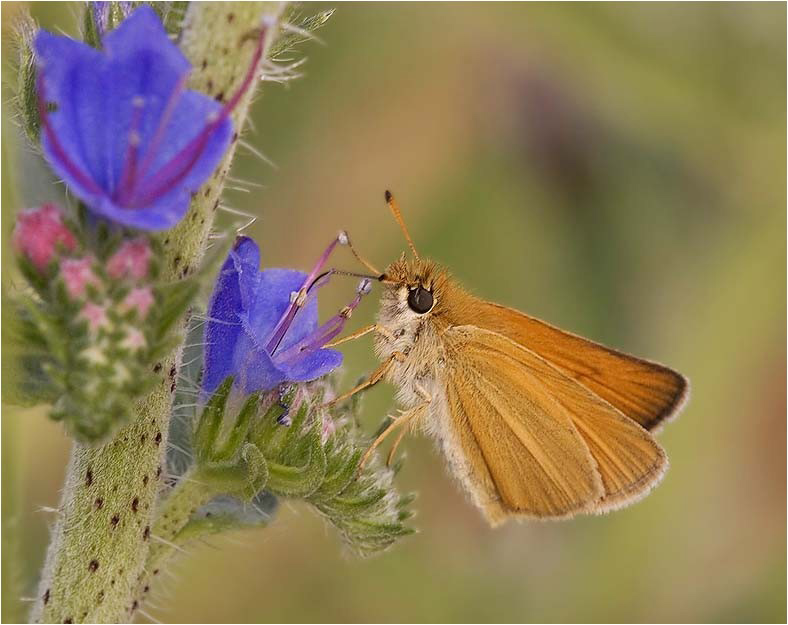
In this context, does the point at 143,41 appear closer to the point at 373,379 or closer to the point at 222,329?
the point at 222,329

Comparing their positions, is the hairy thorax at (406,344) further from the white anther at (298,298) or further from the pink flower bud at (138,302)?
the pink flower bud at (138,302)

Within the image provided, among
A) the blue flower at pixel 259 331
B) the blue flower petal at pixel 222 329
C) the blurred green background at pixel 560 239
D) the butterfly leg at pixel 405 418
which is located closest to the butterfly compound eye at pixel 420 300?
the butterfly leg at pixel 405 418

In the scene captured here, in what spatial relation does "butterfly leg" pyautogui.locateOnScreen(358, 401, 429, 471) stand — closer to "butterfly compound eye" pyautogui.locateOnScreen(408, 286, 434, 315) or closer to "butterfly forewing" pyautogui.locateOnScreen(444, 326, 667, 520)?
"butterfly forewing" pyautogui.locateOnScreen(444, 326, 667, 520)

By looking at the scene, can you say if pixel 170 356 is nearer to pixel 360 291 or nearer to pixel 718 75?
pixel 360 291

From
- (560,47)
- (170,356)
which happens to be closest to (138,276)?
(170,356)

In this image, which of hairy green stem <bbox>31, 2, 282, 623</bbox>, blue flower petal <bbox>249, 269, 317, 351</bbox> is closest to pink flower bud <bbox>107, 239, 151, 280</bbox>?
hairy green stem <bbox>31, 2, 282, 623</bbox>
